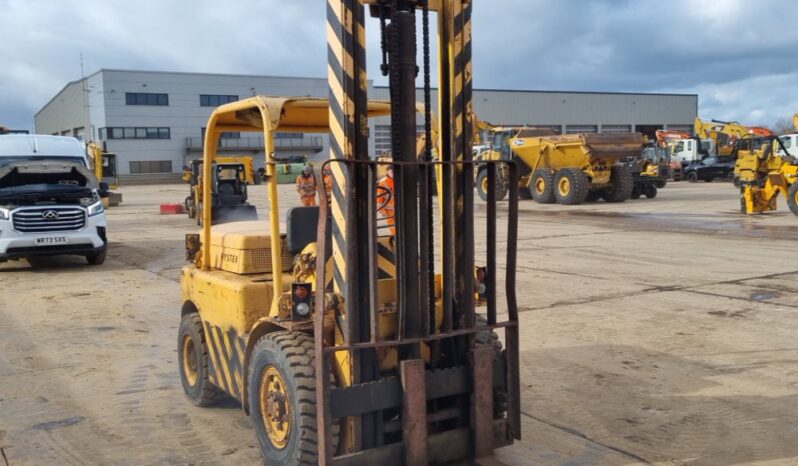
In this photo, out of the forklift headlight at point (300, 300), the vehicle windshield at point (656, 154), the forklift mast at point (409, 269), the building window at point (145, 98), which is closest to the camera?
the forklift mast at point (409, 269)

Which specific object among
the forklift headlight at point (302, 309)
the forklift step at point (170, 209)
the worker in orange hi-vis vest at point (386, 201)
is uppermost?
the worker in orange hi-vis vest at point (386, 201)

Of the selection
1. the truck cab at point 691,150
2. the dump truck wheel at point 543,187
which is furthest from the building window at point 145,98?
the dump truck wheel at point 543,187

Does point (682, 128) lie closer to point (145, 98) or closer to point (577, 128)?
point (577, 128)

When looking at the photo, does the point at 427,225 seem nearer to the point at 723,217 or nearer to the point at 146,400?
the point at 146,400

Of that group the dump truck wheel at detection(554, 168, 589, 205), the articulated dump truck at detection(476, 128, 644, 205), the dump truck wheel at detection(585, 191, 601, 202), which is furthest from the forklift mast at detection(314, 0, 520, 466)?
the dump truck wheel at detection(585, 191, 601, 202)

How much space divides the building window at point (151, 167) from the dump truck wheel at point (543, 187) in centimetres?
4649

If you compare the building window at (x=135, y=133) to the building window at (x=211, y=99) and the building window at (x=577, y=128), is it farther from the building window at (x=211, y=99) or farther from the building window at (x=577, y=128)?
the building window at (x=577, y=128)

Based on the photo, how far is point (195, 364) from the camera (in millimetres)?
5301

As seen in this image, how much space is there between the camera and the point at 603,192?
87.7 ft

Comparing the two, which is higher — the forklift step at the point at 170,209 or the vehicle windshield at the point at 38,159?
the vehicle windshield at the point at 38,159

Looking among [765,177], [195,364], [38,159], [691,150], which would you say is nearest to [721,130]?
[691,150]

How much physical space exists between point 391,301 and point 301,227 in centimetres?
79

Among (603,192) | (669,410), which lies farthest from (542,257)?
(603,192)

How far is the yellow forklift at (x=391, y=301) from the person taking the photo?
3430mm
